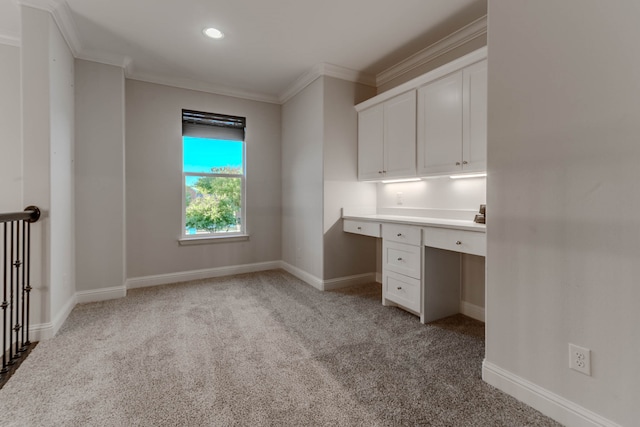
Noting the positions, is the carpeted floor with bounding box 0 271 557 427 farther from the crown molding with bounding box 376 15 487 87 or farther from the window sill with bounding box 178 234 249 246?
the crown molding with bounding box 376 15 487 87

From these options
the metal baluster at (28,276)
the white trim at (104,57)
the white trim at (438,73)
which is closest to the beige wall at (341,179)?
the white trim at (438,73)

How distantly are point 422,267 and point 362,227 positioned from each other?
93 centimetres

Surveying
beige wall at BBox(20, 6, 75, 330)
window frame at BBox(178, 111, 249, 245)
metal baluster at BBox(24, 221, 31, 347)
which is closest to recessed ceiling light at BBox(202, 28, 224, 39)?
beige wall at BBox(20, 6, 75, 330)

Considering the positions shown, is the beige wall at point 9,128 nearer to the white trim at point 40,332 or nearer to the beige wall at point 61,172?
the beige wall at point 61,172

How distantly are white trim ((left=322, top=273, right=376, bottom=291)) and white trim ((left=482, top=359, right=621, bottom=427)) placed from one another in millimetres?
2030

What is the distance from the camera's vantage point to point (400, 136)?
315cm

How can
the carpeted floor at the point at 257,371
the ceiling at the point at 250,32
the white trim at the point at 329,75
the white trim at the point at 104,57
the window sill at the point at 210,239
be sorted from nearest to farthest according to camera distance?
the carpeted floor at the point at 257,371
the ceiling at the point at 250,32
the white trim at the point at 104,57
the white trim at the point at 329,75
the window sill at the point at 210,239

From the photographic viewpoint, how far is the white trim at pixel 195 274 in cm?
375

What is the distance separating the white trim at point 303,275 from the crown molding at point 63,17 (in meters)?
3.44

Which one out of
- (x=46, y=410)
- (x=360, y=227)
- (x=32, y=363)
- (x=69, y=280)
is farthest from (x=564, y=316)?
(x=69, y=280)

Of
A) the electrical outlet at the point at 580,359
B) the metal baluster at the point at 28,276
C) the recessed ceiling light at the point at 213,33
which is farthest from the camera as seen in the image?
the recessed ceiling light at the point at 213,33

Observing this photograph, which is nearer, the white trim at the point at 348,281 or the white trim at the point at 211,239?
the white trim at the point at 348,281

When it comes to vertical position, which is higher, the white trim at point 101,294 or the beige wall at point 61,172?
the beige wall at point 61,172

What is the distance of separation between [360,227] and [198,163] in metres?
2.42
